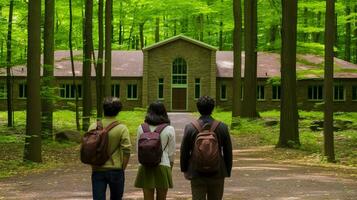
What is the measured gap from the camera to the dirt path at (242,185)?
9188 mm

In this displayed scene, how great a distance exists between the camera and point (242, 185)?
412 inches

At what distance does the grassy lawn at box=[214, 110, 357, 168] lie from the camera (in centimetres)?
1600

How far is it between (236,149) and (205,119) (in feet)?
44.8

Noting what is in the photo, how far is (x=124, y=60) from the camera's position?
158 ft

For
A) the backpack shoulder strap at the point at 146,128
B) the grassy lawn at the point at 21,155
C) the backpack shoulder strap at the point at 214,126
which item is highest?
the backpack shoulder strap at the point at 214,126

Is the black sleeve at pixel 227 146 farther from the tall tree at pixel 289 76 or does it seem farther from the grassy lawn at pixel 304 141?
the tall tree at pixel 289 76

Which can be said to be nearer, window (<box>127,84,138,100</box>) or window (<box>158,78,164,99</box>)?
window (<box>158,78,164,99</box>)

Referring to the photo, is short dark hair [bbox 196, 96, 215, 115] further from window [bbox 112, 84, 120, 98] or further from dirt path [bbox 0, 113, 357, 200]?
window [bbox 112, 84, 120, 98]

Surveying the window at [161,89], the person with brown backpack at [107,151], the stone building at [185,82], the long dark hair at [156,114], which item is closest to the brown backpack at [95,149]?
the person with brown backpack at [107,151]

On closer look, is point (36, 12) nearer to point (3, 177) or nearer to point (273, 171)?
point (3, 177)

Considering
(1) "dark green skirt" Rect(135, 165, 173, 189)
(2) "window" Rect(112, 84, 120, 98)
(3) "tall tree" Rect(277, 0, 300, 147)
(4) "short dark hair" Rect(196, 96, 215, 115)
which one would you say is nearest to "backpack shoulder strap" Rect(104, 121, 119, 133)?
(1) "dark green skirt" Rect(135, 165, 173, 189)

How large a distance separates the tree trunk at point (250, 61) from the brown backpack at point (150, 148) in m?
22.9

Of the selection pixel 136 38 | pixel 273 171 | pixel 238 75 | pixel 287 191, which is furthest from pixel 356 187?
pixel 136 38

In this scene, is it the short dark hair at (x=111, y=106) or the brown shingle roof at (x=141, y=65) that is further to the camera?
the brown shingle roof at (x=141, y=65)
